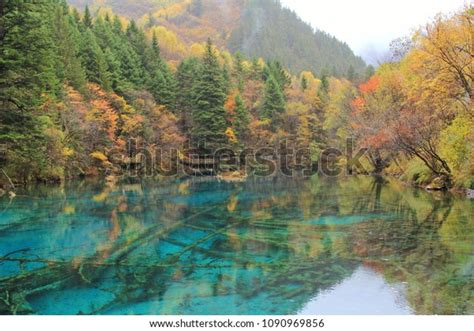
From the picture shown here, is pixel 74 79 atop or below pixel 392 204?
atop

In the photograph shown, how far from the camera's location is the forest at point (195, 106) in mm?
22047

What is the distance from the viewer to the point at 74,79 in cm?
4047

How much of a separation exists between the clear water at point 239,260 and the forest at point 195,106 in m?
6.12

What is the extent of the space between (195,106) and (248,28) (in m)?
87.7

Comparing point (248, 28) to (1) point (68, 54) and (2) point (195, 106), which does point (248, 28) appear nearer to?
(2) point (195, 106)

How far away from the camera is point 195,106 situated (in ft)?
174

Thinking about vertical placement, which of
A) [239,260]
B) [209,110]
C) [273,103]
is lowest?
[239,260]

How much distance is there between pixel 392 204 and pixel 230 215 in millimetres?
7094

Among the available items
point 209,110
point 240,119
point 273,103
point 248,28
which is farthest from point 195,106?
point 248,28

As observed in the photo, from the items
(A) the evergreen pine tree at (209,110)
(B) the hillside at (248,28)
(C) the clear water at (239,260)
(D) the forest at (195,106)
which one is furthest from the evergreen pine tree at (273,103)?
(B) the hillside at (248,28)

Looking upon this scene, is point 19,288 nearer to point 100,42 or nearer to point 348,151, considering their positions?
point 348,151

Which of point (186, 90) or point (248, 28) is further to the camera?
point (248, 28)
